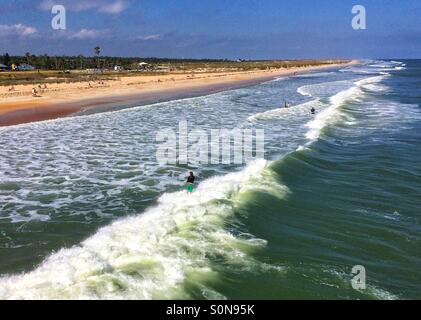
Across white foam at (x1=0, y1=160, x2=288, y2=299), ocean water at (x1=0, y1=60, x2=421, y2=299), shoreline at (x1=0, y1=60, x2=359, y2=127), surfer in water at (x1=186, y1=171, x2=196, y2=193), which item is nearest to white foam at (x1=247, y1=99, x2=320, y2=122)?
ocean water at (x1=0, y1=60, x2=421, y2=299)

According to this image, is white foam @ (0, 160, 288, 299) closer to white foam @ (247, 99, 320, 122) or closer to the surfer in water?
the surfer in water

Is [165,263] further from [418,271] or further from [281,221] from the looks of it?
[418,271]

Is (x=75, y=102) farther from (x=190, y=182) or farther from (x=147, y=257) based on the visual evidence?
(x=147, y=257)

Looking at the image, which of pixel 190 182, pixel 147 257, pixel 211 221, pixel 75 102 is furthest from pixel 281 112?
pixel 147 257

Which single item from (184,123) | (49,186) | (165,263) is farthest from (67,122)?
(165,263)
